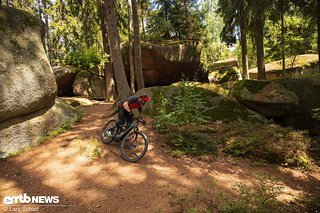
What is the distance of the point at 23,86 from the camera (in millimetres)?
7684

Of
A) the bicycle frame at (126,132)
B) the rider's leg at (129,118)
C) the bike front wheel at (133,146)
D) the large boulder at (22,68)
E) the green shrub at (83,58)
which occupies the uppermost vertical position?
the green shrub at (83,58)

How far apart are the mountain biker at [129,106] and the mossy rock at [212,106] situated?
3.01m

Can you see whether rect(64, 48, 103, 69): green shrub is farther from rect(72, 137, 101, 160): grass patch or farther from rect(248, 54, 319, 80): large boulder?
rect(248, 54, 319, 80): large boulder

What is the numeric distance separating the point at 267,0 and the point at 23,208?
12.1 meters

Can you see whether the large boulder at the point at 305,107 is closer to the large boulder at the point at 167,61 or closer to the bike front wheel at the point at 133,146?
the bike front wheel at the point at 133,146

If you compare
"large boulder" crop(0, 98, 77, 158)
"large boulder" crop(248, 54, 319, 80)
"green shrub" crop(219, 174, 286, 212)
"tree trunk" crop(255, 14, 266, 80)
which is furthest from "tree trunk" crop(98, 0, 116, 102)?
"large boulder" crop(248, 54, 319, 80)

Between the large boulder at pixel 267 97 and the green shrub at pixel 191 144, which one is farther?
the large boulder at pixel 267 97

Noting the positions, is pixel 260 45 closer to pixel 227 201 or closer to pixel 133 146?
pixel 133 146

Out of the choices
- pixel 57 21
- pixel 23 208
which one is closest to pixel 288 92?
pixel 23 208

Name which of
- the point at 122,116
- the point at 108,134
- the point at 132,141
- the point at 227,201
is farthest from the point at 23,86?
the point at 227,201

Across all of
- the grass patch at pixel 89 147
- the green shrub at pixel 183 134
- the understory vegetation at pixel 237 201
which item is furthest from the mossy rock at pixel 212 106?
the understory vegetation at pixel 237 201

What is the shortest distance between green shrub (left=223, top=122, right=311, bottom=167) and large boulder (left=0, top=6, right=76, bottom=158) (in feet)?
22.7

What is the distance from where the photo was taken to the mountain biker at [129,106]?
6.74 meters

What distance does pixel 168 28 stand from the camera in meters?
21.1
